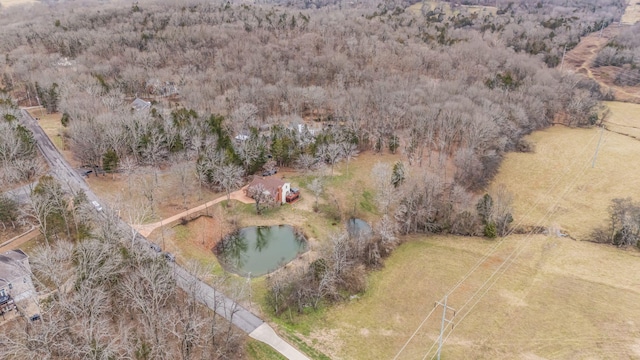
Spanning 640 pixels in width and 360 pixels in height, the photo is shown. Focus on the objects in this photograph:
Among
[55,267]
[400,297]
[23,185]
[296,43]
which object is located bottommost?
[400,297]

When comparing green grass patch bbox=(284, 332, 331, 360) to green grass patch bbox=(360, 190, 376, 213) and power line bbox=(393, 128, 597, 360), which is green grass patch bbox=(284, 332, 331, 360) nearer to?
power line bbox=(393, 128, 597, 360)

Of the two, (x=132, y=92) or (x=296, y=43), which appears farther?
(x=296, y=43)

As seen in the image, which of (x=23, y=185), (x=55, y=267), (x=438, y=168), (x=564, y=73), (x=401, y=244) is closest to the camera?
(x=55, y=267)

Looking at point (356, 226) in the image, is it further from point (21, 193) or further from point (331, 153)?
point (21, 193)

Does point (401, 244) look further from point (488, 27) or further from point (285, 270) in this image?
point (488, 27)

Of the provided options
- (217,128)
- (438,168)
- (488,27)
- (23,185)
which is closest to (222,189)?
(217,128)

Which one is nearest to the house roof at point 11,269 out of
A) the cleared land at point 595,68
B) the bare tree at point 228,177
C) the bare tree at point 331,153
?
the bare tree at point 228,177

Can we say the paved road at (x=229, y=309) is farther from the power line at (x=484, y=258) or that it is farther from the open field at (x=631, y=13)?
the open field at (x=631, y=13)
